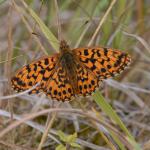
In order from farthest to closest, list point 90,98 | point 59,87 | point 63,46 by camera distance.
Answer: point 90,98
point 63,46
point 59,87

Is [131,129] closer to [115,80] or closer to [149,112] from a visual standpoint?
[149,112]

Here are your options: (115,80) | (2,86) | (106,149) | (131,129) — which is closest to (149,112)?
(131,129)

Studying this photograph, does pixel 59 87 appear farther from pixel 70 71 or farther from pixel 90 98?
pixel 90 98

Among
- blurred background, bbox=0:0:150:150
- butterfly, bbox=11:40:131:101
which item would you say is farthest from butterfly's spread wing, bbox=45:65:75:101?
blurred background, bbox=0:0:150:150

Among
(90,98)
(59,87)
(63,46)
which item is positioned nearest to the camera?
(59,87)

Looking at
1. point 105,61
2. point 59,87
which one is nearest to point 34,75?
point 59,87

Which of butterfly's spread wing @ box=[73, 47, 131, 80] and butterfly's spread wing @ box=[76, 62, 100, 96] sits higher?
butterfly's spread wing @ box=[73, 47, 131, 80]

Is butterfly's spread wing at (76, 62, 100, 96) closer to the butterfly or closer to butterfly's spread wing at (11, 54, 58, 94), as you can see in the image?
the butterfly

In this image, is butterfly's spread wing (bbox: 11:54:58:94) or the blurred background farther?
the blurred background
